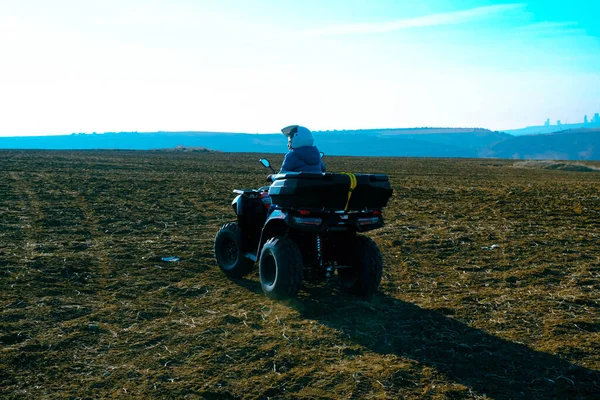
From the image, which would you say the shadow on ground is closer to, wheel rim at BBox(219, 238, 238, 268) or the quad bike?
the quad bike

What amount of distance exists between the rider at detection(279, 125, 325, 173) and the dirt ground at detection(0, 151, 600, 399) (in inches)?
67.7

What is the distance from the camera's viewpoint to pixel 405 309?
695 centimetres

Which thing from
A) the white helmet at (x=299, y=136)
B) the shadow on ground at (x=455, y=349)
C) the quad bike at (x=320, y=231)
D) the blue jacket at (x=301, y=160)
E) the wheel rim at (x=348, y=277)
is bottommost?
the shadow on ground at (x=455, y=349)

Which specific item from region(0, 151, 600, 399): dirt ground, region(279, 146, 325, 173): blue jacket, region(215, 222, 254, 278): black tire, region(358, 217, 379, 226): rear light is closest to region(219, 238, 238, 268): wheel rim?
region(215, 222, 254, 278): black tire

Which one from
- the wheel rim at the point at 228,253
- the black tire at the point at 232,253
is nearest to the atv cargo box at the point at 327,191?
the black tire at the point at 232,253

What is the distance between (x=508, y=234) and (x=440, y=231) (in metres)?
1.45

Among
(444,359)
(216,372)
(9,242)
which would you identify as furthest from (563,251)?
(9,242)

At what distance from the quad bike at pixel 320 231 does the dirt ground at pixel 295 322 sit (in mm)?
340

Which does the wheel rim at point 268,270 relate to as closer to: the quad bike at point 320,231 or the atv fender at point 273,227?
the quad bike at point 320,231

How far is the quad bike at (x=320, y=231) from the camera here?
22.3 ft

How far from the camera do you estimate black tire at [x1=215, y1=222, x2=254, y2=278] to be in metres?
8.35

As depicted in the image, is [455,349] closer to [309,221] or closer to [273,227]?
[309,221]

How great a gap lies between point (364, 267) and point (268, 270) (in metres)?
1.26

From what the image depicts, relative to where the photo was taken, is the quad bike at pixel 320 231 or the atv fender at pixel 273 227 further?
the atv fender at pixel 273 227
